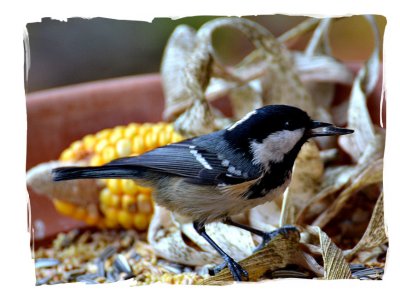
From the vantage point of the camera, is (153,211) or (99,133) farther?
(99,133)

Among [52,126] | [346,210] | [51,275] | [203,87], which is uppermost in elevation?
[203,87]

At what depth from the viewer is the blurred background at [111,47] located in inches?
73.0

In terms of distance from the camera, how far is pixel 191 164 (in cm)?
107

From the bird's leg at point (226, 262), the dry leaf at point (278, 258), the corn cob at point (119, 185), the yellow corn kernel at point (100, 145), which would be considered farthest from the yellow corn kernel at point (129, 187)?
the dry leaf at point (278, 258)

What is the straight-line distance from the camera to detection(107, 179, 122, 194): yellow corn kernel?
4.62ft

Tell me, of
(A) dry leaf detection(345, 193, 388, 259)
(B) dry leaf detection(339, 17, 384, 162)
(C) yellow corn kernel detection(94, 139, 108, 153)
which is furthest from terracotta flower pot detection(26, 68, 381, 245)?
(A) dry leaf detection(345, 193, 388, 259)

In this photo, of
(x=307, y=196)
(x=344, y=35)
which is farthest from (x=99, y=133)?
(x=344, y=35)

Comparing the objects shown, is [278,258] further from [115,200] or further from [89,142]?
[89,142]

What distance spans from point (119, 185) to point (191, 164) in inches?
15.4

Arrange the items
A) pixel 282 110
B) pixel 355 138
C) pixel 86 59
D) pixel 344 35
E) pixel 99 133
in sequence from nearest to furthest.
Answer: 1. pixel 282 110
2. pixel 355 138
3. pixel 99 133
4. pixel 344 35
5. pixel 86 59

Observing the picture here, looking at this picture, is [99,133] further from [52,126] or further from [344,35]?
[344,35]

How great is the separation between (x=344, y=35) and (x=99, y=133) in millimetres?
838

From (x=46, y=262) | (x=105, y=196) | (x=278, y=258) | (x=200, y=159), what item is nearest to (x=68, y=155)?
(x=105, y=196)

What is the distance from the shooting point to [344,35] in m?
1.84
